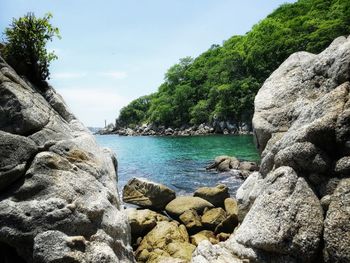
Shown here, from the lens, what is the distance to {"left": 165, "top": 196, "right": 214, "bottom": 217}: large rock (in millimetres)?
17641

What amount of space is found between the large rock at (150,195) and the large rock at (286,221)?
12499 mm

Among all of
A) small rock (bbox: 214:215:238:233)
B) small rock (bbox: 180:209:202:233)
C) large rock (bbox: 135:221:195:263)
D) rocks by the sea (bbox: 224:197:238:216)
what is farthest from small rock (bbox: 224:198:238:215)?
large rock (bbox: 135:221:195:263)

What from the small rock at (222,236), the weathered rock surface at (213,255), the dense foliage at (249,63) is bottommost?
the small rock at (222,236)

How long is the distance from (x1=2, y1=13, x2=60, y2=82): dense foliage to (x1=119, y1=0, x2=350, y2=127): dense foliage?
229 ft

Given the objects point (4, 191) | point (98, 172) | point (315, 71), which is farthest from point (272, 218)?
point (4, 191)

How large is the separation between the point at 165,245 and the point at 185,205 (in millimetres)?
4888

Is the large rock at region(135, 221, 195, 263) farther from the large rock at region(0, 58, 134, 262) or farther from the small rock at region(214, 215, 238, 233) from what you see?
the large rock at region(0, 58, 134, 262)

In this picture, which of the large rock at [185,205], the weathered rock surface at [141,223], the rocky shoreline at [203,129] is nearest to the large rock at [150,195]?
the large rock at [185,205]

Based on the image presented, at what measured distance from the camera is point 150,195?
65.7 ft

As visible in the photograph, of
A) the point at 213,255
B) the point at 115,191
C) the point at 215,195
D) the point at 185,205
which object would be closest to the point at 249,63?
the point at 215,195

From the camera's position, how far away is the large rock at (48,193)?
6.65 m

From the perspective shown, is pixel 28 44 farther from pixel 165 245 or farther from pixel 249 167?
pixel 249 167

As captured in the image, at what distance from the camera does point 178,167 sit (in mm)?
37750

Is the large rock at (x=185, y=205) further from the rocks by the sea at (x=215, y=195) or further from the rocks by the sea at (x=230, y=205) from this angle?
the rocks by the sea at (x=215, y=195)
